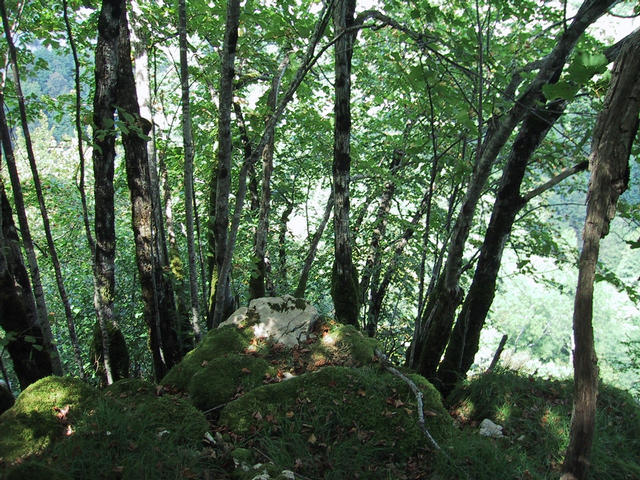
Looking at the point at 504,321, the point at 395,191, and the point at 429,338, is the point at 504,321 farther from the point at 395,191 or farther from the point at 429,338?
the point at 429,338

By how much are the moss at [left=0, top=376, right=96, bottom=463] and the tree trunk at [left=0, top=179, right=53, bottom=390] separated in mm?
1849

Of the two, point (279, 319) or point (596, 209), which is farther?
point (279, 319)

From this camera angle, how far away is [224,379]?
13.1 feet

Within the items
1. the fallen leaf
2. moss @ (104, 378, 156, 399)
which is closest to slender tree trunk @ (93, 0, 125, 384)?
moss @ (104, 378, 156, 399)

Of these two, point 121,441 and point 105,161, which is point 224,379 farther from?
point 105,161

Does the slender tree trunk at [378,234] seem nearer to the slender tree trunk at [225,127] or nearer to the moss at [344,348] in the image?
the moss at [344,348]

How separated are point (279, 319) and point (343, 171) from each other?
2296 mm

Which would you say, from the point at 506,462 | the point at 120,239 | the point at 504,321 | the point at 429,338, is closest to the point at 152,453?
the point at 506,462

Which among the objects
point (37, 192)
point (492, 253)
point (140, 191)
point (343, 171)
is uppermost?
point (140, 191)

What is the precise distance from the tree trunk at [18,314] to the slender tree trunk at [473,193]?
4.59 m

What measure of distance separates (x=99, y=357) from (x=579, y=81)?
19.8 ft

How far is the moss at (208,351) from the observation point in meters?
4.22

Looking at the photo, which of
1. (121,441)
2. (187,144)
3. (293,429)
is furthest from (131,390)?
(187,144)

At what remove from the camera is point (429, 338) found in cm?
496
